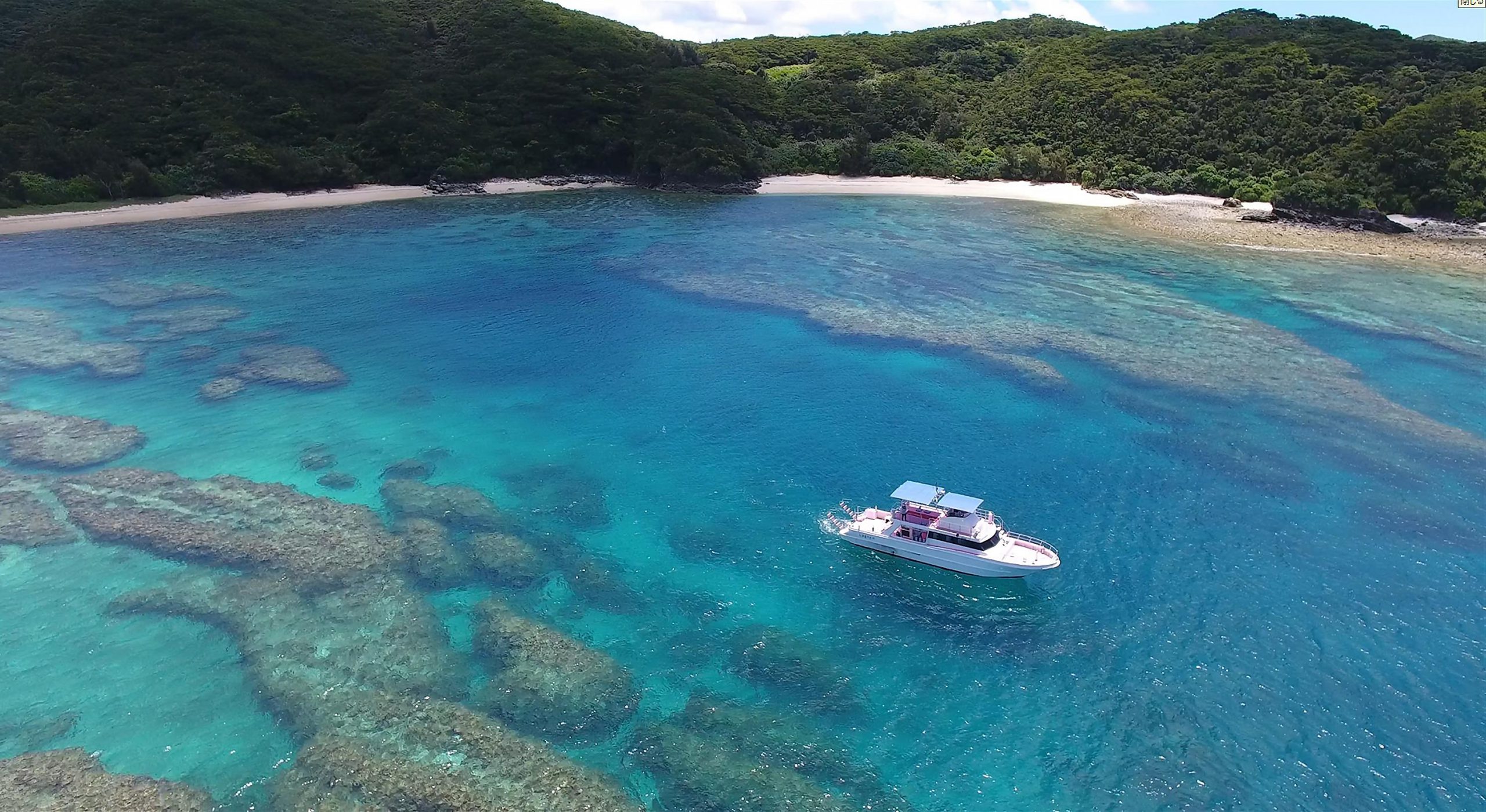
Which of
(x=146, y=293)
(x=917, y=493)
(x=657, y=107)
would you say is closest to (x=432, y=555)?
(x=917, y=493)

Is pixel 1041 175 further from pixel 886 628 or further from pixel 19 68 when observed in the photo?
pixel 19 68

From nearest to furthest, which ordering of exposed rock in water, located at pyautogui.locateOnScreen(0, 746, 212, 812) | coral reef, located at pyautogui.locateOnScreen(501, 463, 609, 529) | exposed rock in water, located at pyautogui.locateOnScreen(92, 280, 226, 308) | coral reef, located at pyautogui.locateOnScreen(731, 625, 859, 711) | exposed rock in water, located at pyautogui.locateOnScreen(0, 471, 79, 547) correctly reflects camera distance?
exposed rock in water, located at pyautogui.locateOnScreen(0, 746, 212, 812)
coral reef, located at pyautogui.locateOnScreen(731, 625, 859, 711)
exposed rock in water, located at pyautogui.locateOnScreen(0, 471, 79, 547)
coral reef, located at pyautogui.locateOnScreen(501, 463, 609, 529)
exposed rock in water, located at pyautogui.locateOnScreen(92, 280, 226, 308)

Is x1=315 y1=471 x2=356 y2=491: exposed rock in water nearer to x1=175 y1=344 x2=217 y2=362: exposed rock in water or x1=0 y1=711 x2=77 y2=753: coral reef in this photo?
x1=0 y1=711 x2=77 y2=753: coral reef

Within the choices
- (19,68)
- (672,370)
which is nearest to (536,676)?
(672,370)

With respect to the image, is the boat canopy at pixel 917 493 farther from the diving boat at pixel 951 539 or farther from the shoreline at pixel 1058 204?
the shoreline at pixel 1058 204

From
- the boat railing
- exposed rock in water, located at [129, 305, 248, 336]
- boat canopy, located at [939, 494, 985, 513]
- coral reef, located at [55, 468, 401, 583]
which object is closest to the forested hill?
exposed rock in water, located at [129, 305, 248, 336]

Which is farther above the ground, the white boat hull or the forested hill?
the forested hill
